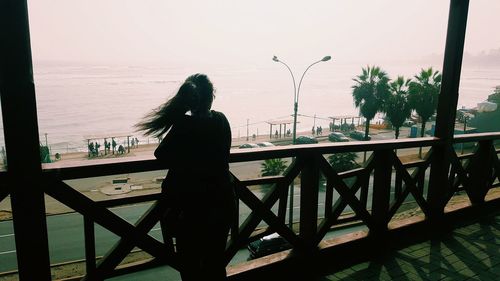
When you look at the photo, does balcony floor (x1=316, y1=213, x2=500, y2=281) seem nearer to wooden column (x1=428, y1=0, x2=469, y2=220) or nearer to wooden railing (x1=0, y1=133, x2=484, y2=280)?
wooden railing (x1=0, y1=133, x2=484, y2=280)

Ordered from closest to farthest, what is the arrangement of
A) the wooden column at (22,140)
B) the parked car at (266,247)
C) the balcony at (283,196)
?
the wooden column at (22,140)
the balcony at (283,196)
the parked car at (266,247)

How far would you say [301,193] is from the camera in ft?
10.0

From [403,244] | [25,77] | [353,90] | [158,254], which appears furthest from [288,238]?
[353,90]

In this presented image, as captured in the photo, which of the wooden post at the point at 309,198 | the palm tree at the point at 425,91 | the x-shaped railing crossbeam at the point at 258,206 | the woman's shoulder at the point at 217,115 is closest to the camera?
the woman's shoulder at the point at 217,115

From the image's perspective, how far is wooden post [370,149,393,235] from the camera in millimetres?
3453

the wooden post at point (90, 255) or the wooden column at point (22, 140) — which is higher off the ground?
the wooden column at point (22, 140)

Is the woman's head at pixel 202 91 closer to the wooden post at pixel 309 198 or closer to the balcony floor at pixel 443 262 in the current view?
the wooden post at pixel 309 198

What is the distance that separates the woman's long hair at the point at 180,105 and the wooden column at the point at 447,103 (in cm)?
273

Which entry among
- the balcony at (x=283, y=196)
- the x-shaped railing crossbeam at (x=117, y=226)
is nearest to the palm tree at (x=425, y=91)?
the balcony at (x=283, y=196)

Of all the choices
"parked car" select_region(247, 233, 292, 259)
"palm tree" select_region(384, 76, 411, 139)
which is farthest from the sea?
"parked car" select_region(247, 233, 292, 259)

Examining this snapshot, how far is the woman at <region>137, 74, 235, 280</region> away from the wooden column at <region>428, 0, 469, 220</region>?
2.64m

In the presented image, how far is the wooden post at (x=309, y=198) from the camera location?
2.98 m

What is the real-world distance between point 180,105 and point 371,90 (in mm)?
40394

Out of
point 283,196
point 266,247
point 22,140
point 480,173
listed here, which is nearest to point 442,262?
point 283,196
